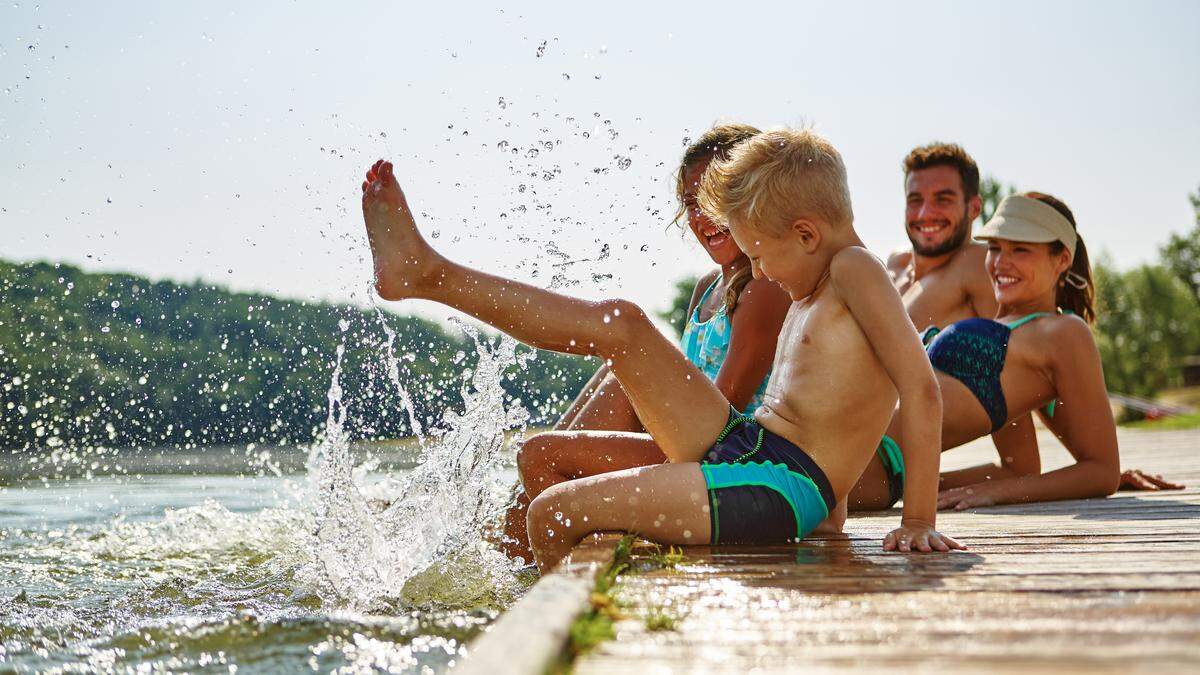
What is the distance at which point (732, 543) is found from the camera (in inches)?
121

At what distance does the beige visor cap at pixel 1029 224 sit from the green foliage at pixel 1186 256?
152 ft

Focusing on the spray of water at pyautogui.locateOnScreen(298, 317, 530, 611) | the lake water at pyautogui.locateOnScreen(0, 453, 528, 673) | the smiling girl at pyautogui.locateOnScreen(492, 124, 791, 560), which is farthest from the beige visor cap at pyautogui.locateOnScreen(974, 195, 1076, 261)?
the lake water at pyautogui.locateOnScreen(0, 453, 528, 673)

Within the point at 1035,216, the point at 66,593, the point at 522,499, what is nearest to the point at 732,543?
the point at 522,499

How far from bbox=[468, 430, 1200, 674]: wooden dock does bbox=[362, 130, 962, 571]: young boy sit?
0.14 meters

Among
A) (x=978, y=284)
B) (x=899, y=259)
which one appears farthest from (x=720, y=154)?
(x=899, y=259)

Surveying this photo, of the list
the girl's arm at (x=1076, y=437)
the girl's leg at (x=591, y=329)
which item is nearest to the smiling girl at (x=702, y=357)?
the girl's leg at (x=591, y=329)

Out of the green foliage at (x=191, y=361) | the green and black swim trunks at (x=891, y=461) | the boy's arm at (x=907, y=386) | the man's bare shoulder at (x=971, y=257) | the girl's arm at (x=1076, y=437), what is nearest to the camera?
the boy's arm at (x=907, y=386)

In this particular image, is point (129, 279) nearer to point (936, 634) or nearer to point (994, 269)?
point (994, 269)

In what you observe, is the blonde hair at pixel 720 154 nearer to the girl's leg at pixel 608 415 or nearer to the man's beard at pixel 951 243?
the girl's leg at pixel 608 415

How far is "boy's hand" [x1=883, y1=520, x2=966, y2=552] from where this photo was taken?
2.84 m

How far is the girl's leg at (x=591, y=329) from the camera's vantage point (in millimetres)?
2934

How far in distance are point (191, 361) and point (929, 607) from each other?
9372mm

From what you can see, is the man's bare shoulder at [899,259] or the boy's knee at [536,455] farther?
the man's bare shoulder at [899,259]

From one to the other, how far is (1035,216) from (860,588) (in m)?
3.15
